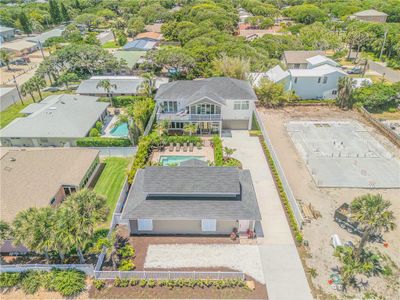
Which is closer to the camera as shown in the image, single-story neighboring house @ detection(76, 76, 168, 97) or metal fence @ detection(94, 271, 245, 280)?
metal fence @ detection(94, 271, 245, 280)

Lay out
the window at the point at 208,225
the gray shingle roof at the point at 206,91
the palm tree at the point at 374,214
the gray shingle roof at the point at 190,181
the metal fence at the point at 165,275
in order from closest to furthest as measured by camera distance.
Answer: the palm tree at the point at 374,214 < the metal fence at the point at 165,275 < the window at the point at 208,225 < the gray shingle roof at the point at 190,181 < the gray shingle roof at the point at 206,91

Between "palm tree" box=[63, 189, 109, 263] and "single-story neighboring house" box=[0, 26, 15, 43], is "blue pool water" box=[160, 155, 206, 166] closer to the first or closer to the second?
"palm tree" box=[63, 189, 109, 263]

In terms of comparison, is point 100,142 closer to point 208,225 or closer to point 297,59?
point 208,225

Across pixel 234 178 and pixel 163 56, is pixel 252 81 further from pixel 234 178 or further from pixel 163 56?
pixel 234 178

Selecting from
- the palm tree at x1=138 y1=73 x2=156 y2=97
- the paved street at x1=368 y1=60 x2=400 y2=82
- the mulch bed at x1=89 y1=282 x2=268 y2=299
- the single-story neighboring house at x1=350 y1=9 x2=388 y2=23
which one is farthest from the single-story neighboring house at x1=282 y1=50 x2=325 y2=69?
the single-story neighboring house at x1=350 y1=9 x2=388 y2=23

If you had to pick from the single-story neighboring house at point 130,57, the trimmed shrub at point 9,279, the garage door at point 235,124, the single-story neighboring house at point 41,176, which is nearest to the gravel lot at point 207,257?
the trimmed shrub at point 9,279

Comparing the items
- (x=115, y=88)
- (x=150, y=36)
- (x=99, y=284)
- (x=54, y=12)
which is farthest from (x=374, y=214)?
(x=54, y=12)

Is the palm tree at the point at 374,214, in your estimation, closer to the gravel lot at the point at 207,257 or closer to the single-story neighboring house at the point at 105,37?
the gravel lot at the point at 207,257
